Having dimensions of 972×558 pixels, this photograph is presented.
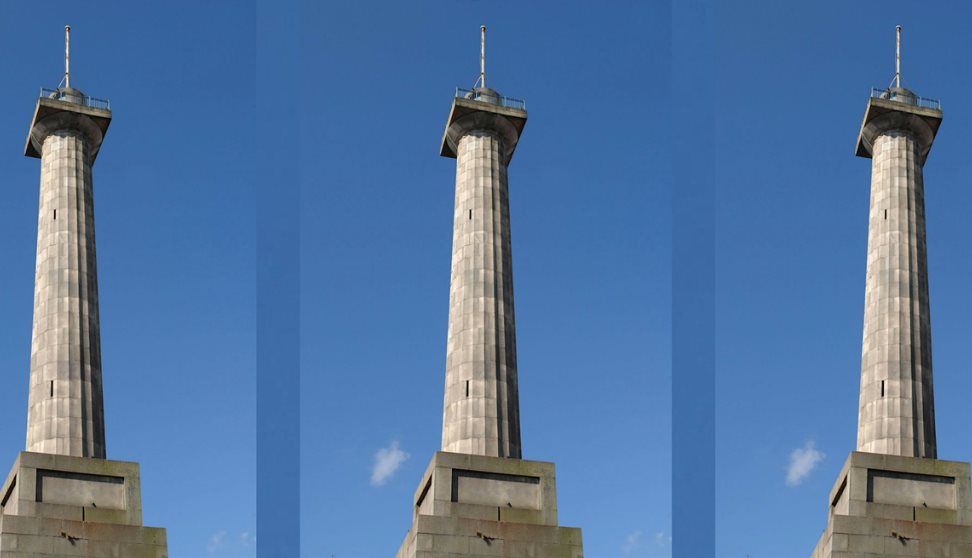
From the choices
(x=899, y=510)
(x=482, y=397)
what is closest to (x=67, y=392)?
(x=482, y=397)

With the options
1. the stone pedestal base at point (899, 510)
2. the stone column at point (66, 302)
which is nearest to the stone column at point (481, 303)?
the stone pedestal base at point (899, 510)

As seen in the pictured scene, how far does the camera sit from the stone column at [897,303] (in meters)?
86.6

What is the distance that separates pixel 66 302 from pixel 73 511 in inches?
472

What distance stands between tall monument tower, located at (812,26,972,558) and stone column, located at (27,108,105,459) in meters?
36.8

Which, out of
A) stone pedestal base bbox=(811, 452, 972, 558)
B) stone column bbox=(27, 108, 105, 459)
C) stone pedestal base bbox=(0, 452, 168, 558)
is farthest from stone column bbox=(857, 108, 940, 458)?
stone column bbox=(27, 108, 105, 459)

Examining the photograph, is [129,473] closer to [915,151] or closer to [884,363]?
[884,363]

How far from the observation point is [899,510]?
83625mm

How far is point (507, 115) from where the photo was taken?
308 ft

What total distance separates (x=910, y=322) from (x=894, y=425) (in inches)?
230

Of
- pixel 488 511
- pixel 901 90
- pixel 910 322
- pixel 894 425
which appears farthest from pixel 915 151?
pixel 488 511

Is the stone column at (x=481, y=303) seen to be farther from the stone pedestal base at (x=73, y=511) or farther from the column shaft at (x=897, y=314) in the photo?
the column shaft at (x=897, y=314)

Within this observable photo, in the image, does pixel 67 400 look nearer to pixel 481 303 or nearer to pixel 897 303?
pixel 481 303

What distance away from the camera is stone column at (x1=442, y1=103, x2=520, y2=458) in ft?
284

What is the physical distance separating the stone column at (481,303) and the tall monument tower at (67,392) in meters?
16.2
